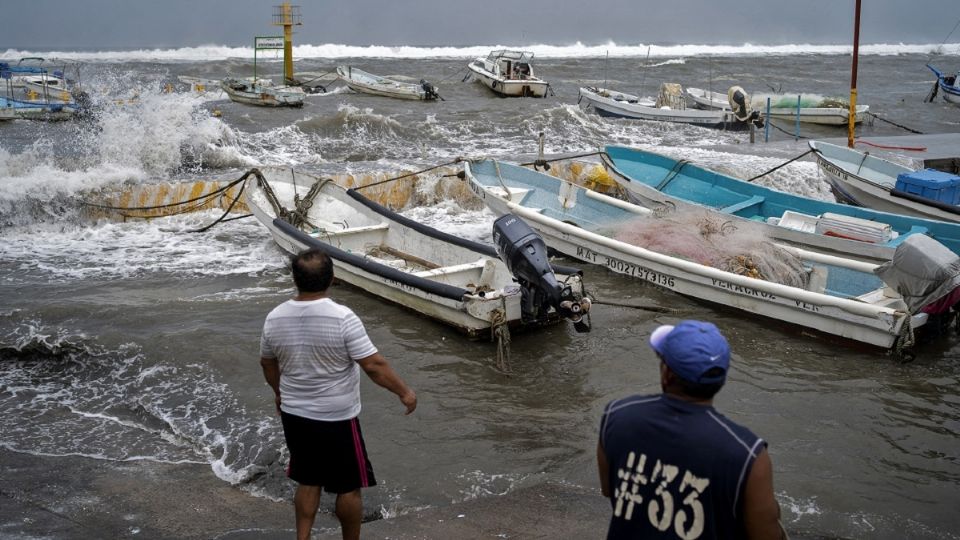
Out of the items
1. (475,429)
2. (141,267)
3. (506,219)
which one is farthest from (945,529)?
(141,267)

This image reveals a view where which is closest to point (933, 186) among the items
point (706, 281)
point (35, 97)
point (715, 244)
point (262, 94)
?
point (715, 244)

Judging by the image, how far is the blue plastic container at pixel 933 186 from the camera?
1185 cm

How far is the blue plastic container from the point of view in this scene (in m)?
11.9

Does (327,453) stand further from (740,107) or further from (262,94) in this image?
(262,94)

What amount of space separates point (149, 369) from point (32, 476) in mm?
2278

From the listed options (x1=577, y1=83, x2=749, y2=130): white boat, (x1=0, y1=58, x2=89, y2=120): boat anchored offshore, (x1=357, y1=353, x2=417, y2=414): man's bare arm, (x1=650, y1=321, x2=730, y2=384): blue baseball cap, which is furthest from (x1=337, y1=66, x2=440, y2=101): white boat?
(x1=650, y1=321, x2=730, y2=384): blue baseball cap

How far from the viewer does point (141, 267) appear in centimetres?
1141

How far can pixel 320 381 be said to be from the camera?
12.5ft

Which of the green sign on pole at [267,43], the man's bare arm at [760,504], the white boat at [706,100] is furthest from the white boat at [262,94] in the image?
the man's bare arm at [760,504]

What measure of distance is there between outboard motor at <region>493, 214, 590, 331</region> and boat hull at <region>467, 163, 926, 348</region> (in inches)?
83.4

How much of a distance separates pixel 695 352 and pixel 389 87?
3178cm

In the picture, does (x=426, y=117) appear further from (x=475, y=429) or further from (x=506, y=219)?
(x=475, y=429)

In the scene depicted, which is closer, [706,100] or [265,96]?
[265,96]

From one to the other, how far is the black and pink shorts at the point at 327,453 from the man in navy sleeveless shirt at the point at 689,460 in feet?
5.51
